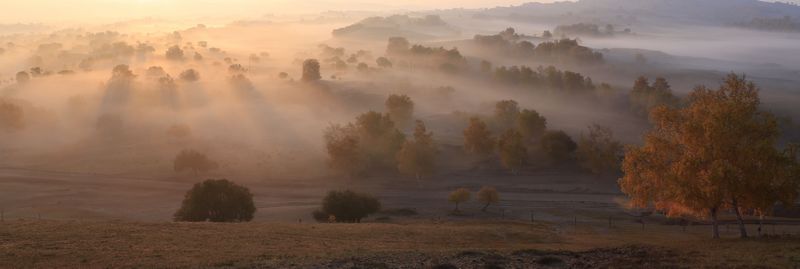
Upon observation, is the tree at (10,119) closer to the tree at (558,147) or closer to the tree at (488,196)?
the tree at (488,196)

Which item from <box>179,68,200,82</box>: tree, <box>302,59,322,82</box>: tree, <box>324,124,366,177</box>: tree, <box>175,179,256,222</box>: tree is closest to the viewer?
<box>175,179,256,222</box>: tree

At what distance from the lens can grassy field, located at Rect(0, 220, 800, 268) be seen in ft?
85.6

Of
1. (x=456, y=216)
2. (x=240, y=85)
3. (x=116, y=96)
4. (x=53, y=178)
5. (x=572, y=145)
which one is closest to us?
(x=456, y=216)

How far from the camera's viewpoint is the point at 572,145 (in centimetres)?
9381

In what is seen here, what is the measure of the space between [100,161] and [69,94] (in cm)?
6450

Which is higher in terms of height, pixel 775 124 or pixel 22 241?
pixel 775 124

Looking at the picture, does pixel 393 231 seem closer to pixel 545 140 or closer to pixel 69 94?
pixel 545 140

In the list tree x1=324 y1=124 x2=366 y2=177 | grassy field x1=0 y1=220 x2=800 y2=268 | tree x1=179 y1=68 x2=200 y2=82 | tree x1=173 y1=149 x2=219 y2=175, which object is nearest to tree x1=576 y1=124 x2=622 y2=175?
tree x1=324 y1=124 x2=366 y2=177

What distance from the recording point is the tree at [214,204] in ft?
181

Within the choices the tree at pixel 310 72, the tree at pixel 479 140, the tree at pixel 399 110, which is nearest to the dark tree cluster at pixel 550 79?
the tree at pixel 310 72

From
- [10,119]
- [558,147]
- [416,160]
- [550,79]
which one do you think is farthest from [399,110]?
[10,119]

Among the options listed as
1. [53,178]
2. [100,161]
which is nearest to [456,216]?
[53,178]

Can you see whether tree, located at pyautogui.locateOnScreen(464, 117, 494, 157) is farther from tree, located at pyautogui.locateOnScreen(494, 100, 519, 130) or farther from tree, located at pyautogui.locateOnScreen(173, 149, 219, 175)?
tree, located at pyautogui.locateOnScreen(173, 149, 219, 175)

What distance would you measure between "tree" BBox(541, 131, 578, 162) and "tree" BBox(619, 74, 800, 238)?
54719 millimetres
